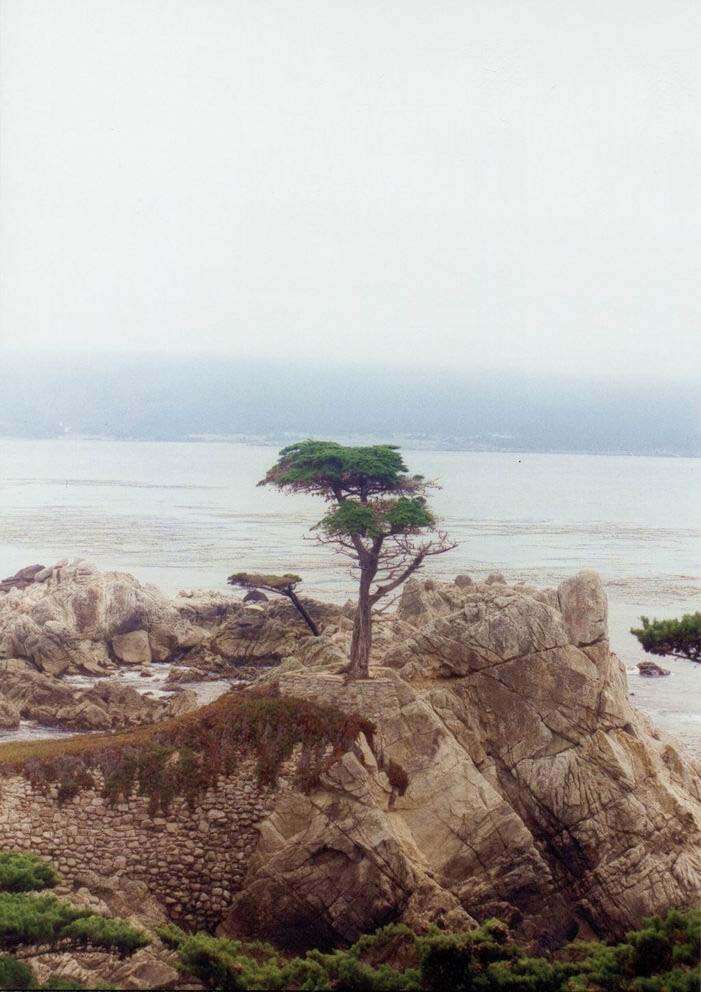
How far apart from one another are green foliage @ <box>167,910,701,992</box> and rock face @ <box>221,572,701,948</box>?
246 centimetres

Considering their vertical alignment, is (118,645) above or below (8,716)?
below

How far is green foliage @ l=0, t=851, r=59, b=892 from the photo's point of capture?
11.8 m

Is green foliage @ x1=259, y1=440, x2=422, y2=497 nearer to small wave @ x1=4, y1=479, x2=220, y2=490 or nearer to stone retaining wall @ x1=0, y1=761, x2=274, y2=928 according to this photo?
stone retaining wall @ x1=0, y1=761, x2=274, y2=928

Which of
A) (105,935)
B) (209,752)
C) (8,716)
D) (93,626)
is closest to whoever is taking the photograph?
(105,935)

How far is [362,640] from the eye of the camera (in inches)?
707

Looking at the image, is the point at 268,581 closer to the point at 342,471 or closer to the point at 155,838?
the point at 342,471

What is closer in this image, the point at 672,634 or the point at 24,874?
the point at 24,874

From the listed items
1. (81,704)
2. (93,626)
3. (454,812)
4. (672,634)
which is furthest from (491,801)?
(93,626)

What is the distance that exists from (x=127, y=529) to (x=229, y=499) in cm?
2684

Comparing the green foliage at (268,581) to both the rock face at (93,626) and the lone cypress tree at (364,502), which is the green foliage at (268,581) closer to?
the rock face at (93,626)

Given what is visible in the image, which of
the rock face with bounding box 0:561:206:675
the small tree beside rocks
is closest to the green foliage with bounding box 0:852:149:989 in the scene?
the rock face with bounding box 0:561:206:675

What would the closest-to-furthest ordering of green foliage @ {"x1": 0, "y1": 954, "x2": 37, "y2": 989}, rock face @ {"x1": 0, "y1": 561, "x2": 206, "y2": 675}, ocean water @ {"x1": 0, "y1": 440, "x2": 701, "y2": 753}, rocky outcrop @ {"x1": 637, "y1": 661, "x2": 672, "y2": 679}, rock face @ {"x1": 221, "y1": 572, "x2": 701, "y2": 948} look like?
green foliage @ {"x1": 0, "y1": 954, "x2": 37, "y2": 989} < rock face @ {"x1": 221, "y1": 572, "x2": 701, "y2": 948} < rock face @ {"x1": 0, "y1": 561, "x2": 206, "y2": 675} < rocky outcrop @ {"x1": 637, "y1": 661, "x2": 672, "y2": 679} < ocean water @ {"x1": 0, "y1": 440, "x2": 701, "y2": 753}

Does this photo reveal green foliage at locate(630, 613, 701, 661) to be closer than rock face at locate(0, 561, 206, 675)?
Yes

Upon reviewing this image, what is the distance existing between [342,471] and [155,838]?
750cm
